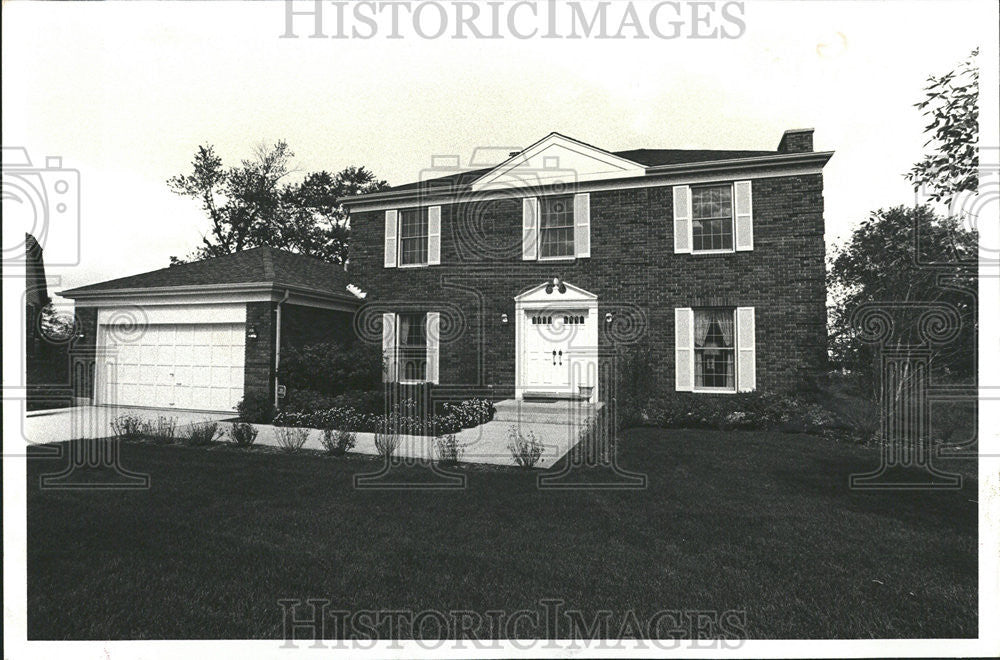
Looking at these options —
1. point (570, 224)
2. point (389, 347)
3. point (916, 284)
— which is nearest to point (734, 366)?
point (916, 284)

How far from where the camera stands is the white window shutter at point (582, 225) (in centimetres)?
1184

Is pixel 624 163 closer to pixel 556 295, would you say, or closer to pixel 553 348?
pixel 556 295

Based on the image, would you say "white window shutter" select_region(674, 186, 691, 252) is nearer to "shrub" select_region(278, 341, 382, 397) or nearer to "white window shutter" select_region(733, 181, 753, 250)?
"white window shutter" select_region(733, 181, 753, 250)

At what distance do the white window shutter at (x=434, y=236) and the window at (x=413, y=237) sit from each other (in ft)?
0.81

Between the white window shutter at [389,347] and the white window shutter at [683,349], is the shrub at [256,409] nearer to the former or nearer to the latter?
the white window shutter at [389,347]

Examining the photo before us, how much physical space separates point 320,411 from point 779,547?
8.34 metres

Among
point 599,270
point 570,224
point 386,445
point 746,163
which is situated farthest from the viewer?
point 570,224

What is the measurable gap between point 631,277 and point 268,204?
20578 millimetres

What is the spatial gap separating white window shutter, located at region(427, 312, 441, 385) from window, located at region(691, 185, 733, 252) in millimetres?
6265

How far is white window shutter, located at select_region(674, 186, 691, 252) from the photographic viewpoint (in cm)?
1130

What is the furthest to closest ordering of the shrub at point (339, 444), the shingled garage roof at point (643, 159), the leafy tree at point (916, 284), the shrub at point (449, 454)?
the shingled garage roof at point (643, 159)
the shrub at point (339, 444)
the shrub at point (449, 454)
the leafy tree at point (916, 284)

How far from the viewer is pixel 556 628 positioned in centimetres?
298

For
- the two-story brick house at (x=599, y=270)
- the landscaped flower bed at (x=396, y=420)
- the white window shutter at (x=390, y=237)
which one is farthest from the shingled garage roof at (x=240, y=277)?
the landscaped flower bed at (x=396, y=420)

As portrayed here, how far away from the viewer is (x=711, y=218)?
444 inches
